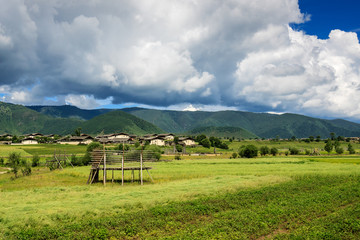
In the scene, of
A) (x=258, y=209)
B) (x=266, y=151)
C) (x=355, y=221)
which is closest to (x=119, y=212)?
(x=258, y=209)

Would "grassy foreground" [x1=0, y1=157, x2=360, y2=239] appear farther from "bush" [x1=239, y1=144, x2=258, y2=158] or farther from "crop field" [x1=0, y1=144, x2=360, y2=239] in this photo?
"bush" [x1=239, y1=144, x2=258, y2=158]

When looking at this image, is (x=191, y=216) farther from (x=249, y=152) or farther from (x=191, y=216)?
(x=249, y=152)

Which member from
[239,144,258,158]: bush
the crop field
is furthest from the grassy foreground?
[239,144,258,158]: bush

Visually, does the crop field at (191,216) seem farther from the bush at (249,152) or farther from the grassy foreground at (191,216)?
the bush at (249,152)

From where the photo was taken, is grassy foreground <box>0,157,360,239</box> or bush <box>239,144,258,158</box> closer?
grassy foreground <box>0,157,360,239</box>

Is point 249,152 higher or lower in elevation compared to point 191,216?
higher

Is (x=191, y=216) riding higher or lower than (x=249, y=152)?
lower

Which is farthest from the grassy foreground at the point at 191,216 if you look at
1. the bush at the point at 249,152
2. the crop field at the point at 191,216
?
the bush at the point at 249,152

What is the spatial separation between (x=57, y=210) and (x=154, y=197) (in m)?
8.47

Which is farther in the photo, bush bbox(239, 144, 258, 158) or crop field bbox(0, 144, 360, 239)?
bush bbox(239, 144, 258, 158)

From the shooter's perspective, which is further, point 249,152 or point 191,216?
point 249,152

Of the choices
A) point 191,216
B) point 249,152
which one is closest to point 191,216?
point 191,216

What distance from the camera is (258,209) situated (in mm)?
21188

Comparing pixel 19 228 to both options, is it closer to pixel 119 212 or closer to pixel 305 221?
pixel 119 212
